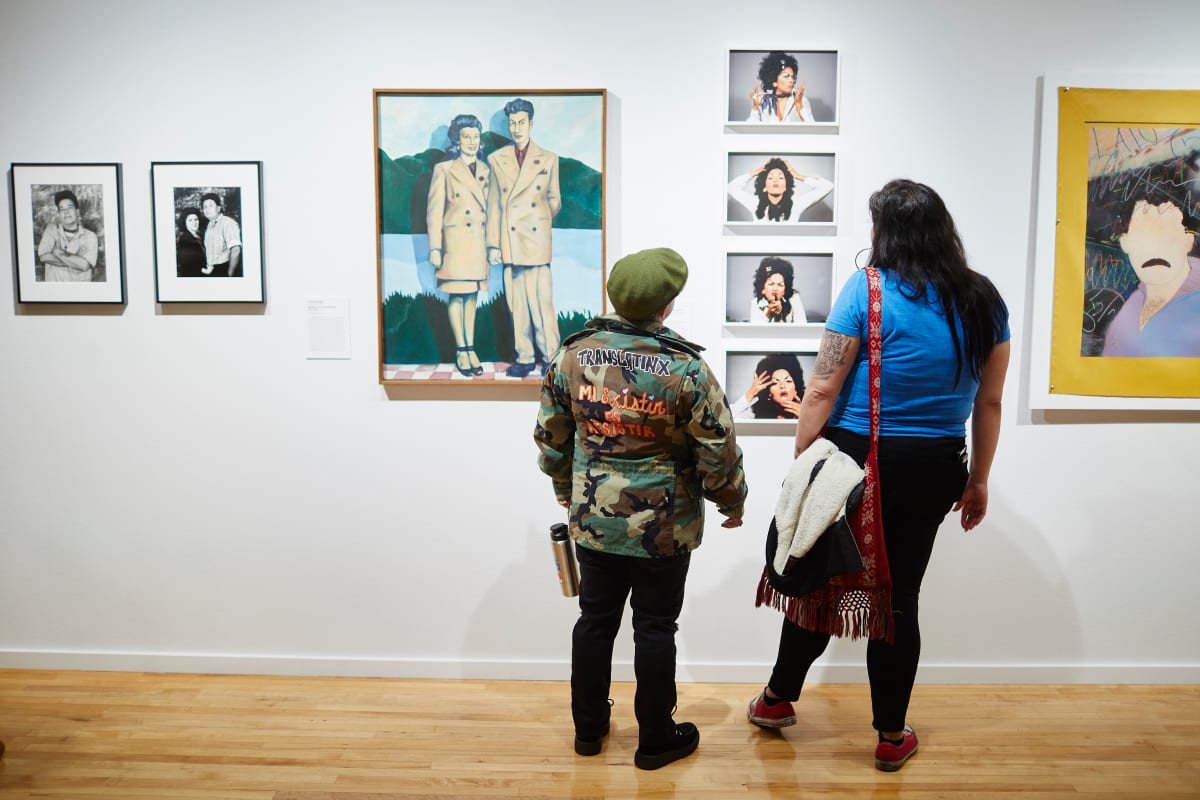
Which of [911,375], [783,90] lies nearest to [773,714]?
[911,375]

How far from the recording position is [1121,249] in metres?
2.35

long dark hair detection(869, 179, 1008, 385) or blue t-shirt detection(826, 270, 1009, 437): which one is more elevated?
long dark hair detection(869, 179, 1008, 385)

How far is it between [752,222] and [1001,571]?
4.62 feet

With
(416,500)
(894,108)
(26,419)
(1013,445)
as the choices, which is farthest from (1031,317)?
(26,419)

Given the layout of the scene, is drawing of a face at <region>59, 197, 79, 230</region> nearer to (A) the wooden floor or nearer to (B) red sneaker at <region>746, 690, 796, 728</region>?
(A) the wooden floor

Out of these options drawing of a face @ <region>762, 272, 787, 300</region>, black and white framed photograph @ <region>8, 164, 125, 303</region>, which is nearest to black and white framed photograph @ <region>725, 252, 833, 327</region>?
drawing of a face @ <region>762, 272, 787, 300</region>

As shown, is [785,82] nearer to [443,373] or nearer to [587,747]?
[443,373]

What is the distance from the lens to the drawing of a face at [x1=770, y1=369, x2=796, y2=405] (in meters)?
2.40

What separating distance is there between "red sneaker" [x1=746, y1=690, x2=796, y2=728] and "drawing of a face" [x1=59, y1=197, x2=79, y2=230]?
2.61 metres

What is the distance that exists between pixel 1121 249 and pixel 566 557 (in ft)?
6.46

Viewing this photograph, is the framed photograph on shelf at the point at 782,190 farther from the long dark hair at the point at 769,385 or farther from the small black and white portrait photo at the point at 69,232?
the small black and white portrait photo at the point at 69,232

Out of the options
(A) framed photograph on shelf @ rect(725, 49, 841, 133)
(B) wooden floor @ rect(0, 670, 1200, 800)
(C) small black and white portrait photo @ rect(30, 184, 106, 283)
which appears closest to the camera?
(B) wooden floor @ rect(0, 670, 1200, 800)

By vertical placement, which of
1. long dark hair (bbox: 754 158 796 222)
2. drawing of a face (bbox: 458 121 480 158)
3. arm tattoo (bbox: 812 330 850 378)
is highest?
drawing of a face (bbox: 458 121 480 158)

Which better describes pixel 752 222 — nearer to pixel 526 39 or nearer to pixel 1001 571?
pixel 526 39
